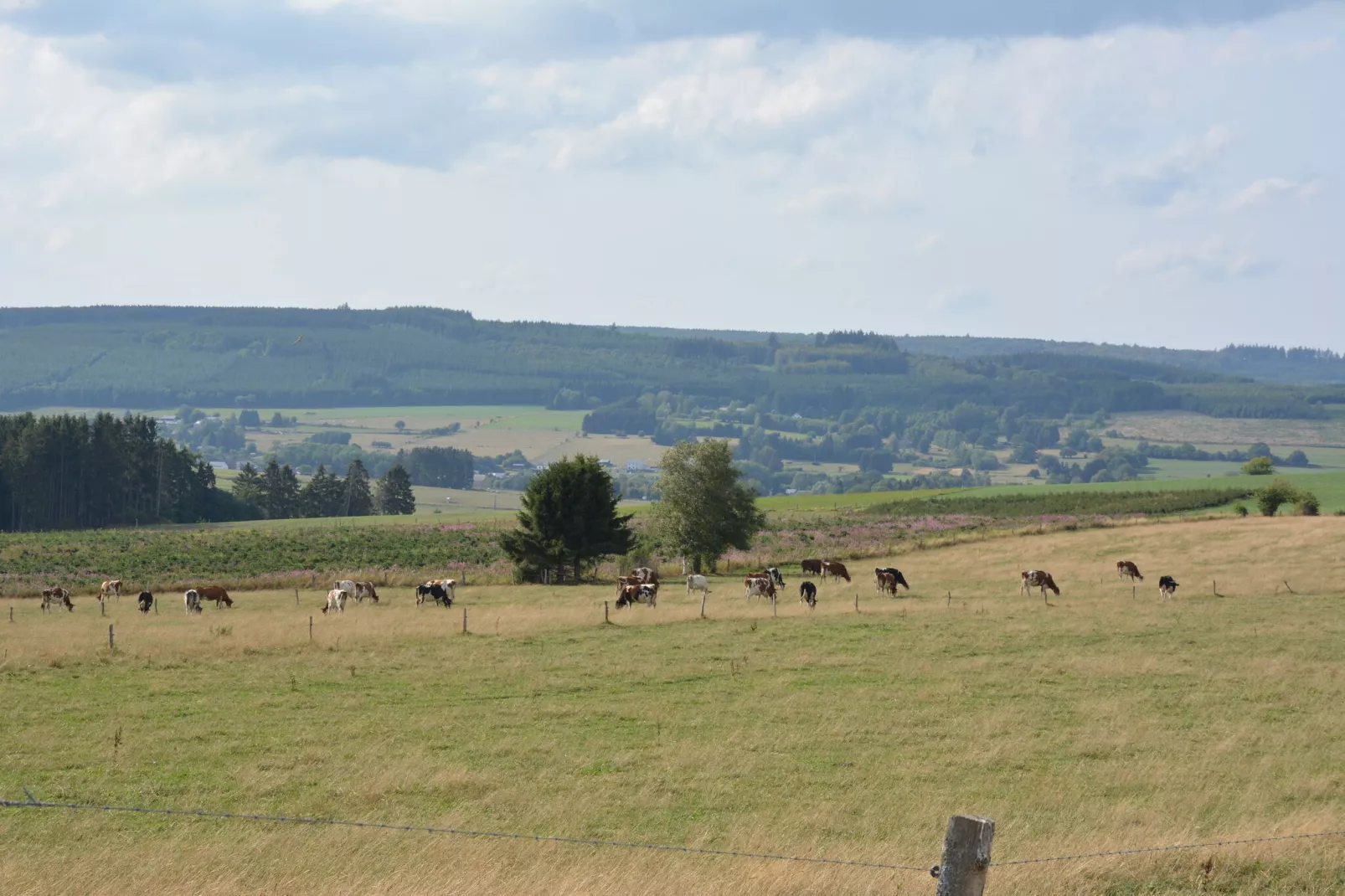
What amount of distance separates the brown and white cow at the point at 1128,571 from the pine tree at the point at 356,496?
96476mm

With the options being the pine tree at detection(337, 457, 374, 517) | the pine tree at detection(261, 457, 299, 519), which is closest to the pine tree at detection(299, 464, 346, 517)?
the pine tree at detection(337, 457, 374, 517)

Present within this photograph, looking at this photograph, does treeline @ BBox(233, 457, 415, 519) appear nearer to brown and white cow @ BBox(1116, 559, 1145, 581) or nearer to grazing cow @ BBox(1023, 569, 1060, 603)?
brown and white cow @ BBox(1116, 559, 1145, 581)

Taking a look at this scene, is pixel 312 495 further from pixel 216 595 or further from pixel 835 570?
pixel 835 570

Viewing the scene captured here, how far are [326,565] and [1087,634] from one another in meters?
39.5

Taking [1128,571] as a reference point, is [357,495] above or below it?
above

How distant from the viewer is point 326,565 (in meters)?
62.6

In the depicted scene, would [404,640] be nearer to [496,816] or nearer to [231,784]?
[231,784]

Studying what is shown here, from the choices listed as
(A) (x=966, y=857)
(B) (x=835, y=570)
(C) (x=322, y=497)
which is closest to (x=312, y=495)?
(C) (x=322, y=497)

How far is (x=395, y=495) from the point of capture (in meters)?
141

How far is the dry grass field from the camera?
13.2m

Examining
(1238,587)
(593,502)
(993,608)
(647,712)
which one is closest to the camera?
(647,712)

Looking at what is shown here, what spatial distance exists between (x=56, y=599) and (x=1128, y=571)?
136ft

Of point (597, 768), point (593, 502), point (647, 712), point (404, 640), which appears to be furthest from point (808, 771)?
point (593, 502)

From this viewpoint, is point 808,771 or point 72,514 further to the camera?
point 72,514
